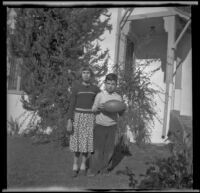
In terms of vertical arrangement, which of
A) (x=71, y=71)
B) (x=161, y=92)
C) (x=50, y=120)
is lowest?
(x=50, y=120)

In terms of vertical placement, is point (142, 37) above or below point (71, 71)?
above

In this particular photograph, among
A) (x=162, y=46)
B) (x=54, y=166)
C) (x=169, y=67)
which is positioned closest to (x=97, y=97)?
(x=54, y=166)

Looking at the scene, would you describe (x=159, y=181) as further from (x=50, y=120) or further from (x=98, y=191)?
(x=50, y=120)

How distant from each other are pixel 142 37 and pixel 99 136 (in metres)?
3.06

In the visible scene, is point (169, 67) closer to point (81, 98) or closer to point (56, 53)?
point (56, 53)

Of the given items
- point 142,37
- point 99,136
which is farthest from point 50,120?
point 142,37

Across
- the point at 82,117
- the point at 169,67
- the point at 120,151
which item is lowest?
the point at 120,151

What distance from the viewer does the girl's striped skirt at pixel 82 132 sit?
4281 mm

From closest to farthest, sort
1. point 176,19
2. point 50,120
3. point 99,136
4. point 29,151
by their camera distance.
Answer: point 99,136 → point 29,151 → point 50,120 → point 176,19

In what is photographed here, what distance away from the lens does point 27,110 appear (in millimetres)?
Result: 5559

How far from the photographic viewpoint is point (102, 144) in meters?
4.36

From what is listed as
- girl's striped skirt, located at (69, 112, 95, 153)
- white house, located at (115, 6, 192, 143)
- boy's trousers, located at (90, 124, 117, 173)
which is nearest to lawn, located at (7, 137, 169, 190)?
boy's trousers, located at (90, 124, 117, 173)

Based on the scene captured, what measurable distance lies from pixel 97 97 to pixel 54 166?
1.40 meters

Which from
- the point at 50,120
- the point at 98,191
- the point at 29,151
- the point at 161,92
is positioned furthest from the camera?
the point at 161,92
